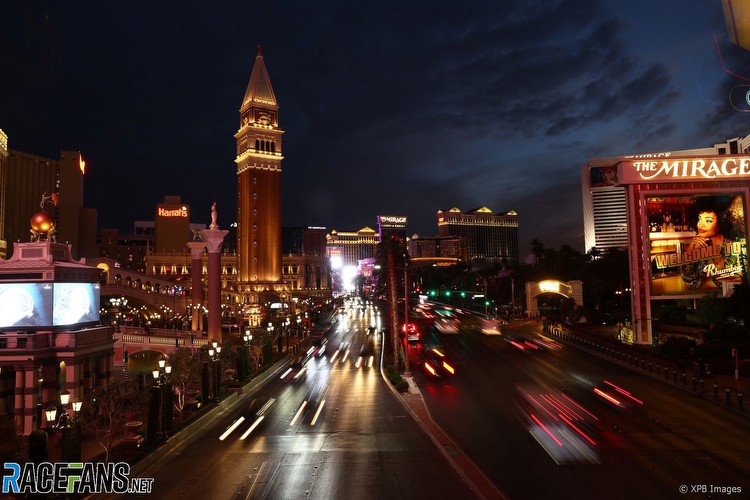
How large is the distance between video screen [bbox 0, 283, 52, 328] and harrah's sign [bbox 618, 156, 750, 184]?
46.0 metres

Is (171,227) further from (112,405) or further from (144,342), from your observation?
(112,405)

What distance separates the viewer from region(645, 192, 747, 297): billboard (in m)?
45.9

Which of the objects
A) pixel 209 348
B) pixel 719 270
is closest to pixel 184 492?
pixel 209 348

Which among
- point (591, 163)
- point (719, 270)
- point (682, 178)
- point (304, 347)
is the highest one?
point (591, 163)

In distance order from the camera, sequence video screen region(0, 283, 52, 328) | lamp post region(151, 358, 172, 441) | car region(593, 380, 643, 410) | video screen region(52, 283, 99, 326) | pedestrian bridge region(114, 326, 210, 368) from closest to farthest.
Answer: lamp post region(151, 358, 172, 441), car region(593, 380, 643, 410), video screen region(0, 283, 52, 328), video screen region(52, 283, 99, 326), pedestrian bridge region(114, 326, 210, 368)

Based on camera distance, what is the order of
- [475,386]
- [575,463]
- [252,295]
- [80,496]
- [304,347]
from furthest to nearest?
[252,295], [304,347], [475,386], [575,463], [80,496]

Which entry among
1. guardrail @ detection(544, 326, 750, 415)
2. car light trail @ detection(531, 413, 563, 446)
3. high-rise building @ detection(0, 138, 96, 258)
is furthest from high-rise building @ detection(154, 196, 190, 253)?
car light trail @ detection(531, 413, 563, 446)

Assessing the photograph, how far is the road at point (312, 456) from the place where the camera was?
48.6ft

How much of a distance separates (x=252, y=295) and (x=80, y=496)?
323 ft

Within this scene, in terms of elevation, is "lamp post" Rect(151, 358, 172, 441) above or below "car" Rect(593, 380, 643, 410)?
above

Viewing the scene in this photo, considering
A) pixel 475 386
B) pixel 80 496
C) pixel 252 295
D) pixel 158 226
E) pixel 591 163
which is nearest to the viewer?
pixel 80 496

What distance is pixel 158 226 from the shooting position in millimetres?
142750

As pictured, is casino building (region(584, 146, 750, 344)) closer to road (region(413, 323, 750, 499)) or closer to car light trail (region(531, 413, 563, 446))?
road (region(413, 323, 750, 499))

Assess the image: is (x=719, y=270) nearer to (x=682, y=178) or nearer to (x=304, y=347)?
(x=682, y=178)
